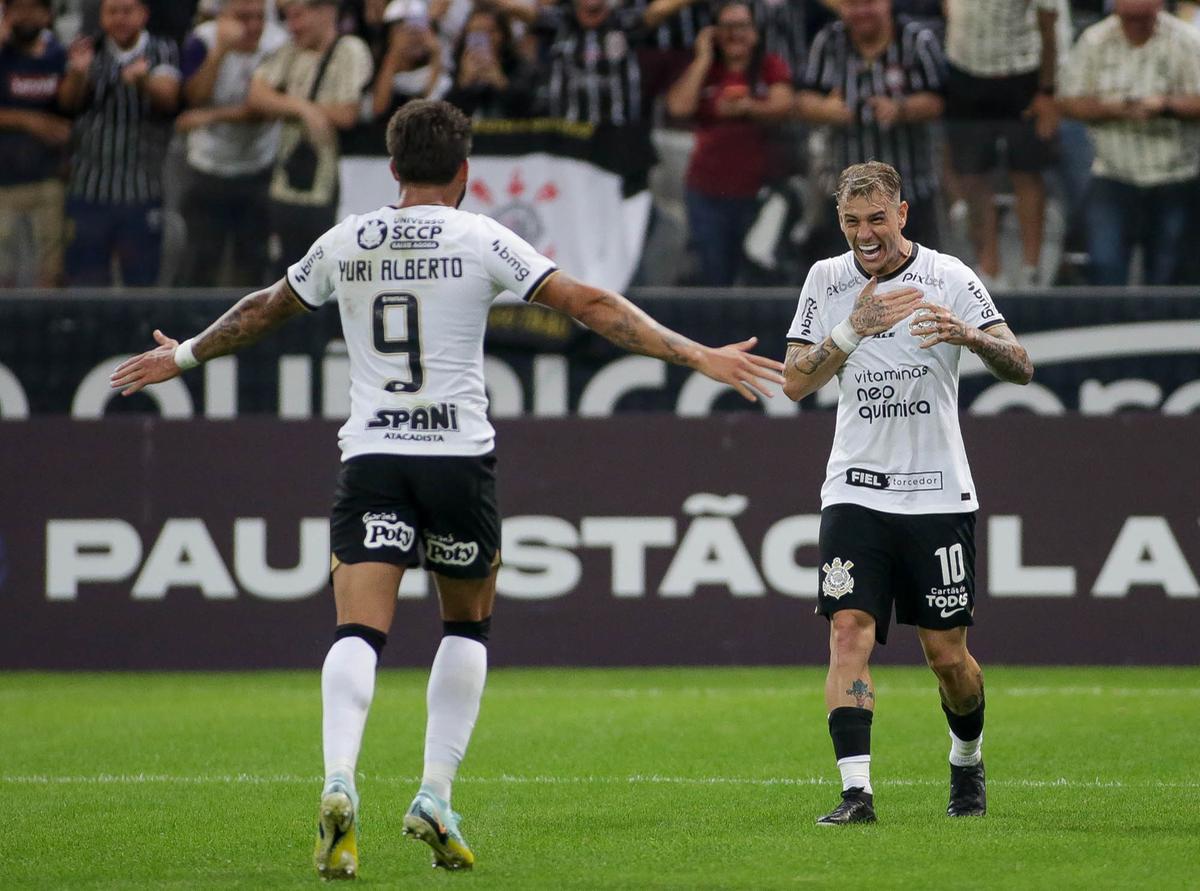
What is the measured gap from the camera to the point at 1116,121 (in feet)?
40.5

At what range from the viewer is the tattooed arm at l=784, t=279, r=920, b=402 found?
5.97 meters

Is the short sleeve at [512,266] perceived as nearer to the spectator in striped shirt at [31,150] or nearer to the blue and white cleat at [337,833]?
the blue and white cleat at [337,833]

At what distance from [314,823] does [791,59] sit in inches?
327

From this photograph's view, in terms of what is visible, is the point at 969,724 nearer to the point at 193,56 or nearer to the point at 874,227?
the point at 874,227

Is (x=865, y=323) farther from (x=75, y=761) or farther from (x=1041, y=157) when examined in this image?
(x=1041, y=157)

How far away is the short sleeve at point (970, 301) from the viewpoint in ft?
20.4

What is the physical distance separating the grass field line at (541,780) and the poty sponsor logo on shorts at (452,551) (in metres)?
2.28

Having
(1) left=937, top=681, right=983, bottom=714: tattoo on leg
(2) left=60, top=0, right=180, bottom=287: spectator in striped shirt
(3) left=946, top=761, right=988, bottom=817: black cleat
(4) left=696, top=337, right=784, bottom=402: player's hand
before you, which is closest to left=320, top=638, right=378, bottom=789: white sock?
(4) left=696, top=337, right=784, bottom=402: player's hand

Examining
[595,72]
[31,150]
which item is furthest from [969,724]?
[31,150]

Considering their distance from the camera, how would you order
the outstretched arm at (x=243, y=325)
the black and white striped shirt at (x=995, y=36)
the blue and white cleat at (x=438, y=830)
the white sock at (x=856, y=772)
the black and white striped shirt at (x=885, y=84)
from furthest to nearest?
the black and white striped shirt at (x=995, y=36) → the black and white striped shirt at (x=885, y=84) → the white sock at (x=856, y=772) → the outstretched arm at (x=243, y=325) → the blue and white cleat at (x=438, y=830)

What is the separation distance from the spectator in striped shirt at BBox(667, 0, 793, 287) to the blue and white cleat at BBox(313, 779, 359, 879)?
311 inches

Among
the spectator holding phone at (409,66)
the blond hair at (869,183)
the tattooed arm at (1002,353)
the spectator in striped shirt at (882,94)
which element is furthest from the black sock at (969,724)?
the spectator holding phone at (409,66)

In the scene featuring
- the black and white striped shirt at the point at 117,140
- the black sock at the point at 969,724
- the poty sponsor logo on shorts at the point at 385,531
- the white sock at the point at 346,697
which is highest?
the black and white striped shirt at the point at 117,140

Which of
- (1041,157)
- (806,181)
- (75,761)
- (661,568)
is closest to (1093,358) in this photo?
(1041,157)
